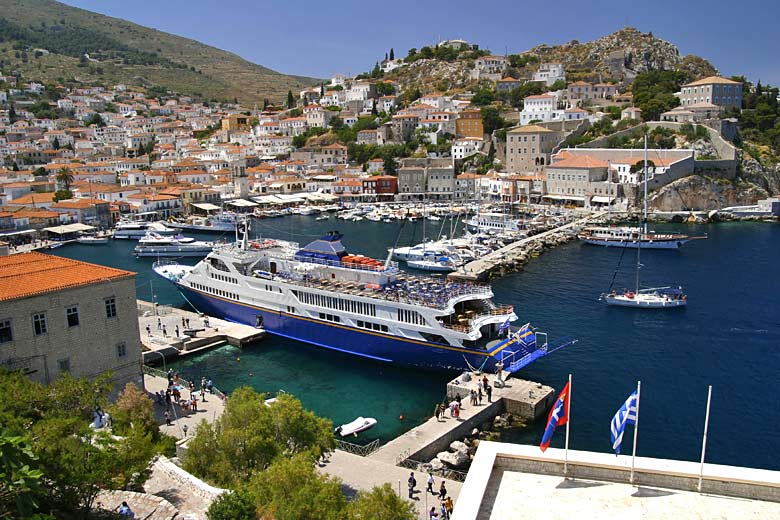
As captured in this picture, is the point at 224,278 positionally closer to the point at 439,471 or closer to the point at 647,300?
the point at 439,471

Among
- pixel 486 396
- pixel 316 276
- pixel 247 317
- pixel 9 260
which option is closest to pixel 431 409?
pixel 486 396

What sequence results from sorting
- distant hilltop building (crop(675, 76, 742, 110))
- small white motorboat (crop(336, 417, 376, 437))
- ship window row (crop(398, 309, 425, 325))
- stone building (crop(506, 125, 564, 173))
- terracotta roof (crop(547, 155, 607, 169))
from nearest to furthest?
small white motorboat (crop(336, 417, 376, 437)) < ship window row (crop(398, 309, 425, 325)) < terracotta roof (crop(547, 155, 607, 169)) < distant hilltop building (crop(675, 76, 742, 110)) < stone building (crop(506, 125, 564, 173))

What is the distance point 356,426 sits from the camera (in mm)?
18844

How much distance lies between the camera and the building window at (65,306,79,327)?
16562 mm

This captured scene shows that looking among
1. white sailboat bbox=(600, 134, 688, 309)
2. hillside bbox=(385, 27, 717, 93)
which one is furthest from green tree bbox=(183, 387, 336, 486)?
hillside bbox=(385, 27, 717, 93)

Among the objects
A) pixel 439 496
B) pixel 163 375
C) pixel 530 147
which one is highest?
pixel 530 147

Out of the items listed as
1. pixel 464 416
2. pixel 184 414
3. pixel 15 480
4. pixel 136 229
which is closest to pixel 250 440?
pixel 15 480

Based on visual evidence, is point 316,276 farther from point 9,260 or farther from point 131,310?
point 9,260

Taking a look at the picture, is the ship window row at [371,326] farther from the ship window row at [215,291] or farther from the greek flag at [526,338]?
the ship window row at [215,291]

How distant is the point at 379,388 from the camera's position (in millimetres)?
22562

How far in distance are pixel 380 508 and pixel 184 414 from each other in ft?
34.5

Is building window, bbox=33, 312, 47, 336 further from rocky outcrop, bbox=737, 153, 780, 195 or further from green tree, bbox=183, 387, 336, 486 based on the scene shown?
rocky outcrop, bbox=737, 153, 780, 195

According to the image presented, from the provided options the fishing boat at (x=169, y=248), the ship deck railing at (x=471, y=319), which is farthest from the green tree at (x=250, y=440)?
the fishing boat at (x=169, y=248)

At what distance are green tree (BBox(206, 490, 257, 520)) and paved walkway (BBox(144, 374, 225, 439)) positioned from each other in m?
7.02
